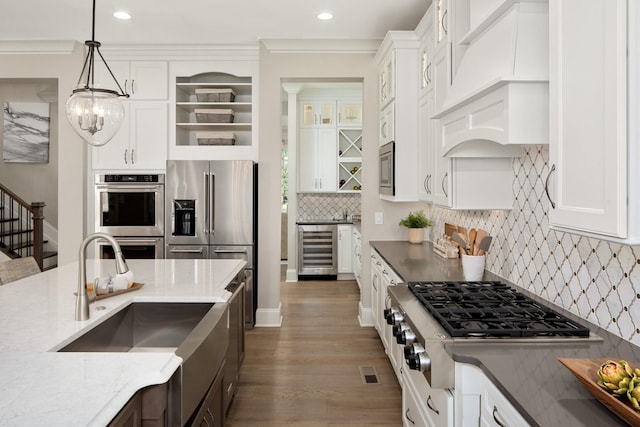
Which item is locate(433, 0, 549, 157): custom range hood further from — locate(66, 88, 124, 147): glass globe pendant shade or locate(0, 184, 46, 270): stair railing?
locate(0, 184, 46, 270): stair railing

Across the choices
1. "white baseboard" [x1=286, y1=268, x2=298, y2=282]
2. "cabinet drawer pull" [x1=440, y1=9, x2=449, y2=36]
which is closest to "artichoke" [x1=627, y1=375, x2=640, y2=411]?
"cabinet drawer pull" [x1=440, y1=9, x2=449, y2=36]

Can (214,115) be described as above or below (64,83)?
below

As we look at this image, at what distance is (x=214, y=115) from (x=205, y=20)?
1.02 meters

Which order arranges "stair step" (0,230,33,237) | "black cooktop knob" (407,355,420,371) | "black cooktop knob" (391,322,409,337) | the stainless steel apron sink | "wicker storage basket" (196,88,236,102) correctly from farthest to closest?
1. "stair step" (0,230,33,237)
2. "wicker storage basket" (196,88,236,102)
3. "black cooktop knob" (391,322,409,337)
4. "black cooktop knob" (407,355,420,371)
5. the stainless steel apron sink

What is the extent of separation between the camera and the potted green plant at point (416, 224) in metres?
4.20

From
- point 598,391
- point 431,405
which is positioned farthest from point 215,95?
point 598,391

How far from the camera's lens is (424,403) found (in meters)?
1.90

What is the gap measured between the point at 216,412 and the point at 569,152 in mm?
1831

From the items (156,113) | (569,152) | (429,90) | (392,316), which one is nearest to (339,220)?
(156,113)

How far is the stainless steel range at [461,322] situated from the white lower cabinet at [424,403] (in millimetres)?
104

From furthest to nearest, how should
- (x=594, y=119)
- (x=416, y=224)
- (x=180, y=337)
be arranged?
(x=416, y=224) → (x=180, y=337) → (x=594, y=119)

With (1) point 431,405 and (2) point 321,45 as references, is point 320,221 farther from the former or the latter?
(1) point 431,405

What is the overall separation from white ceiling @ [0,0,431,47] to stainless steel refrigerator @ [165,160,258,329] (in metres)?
1.26

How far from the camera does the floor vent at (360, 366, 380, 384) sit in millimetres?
3252
